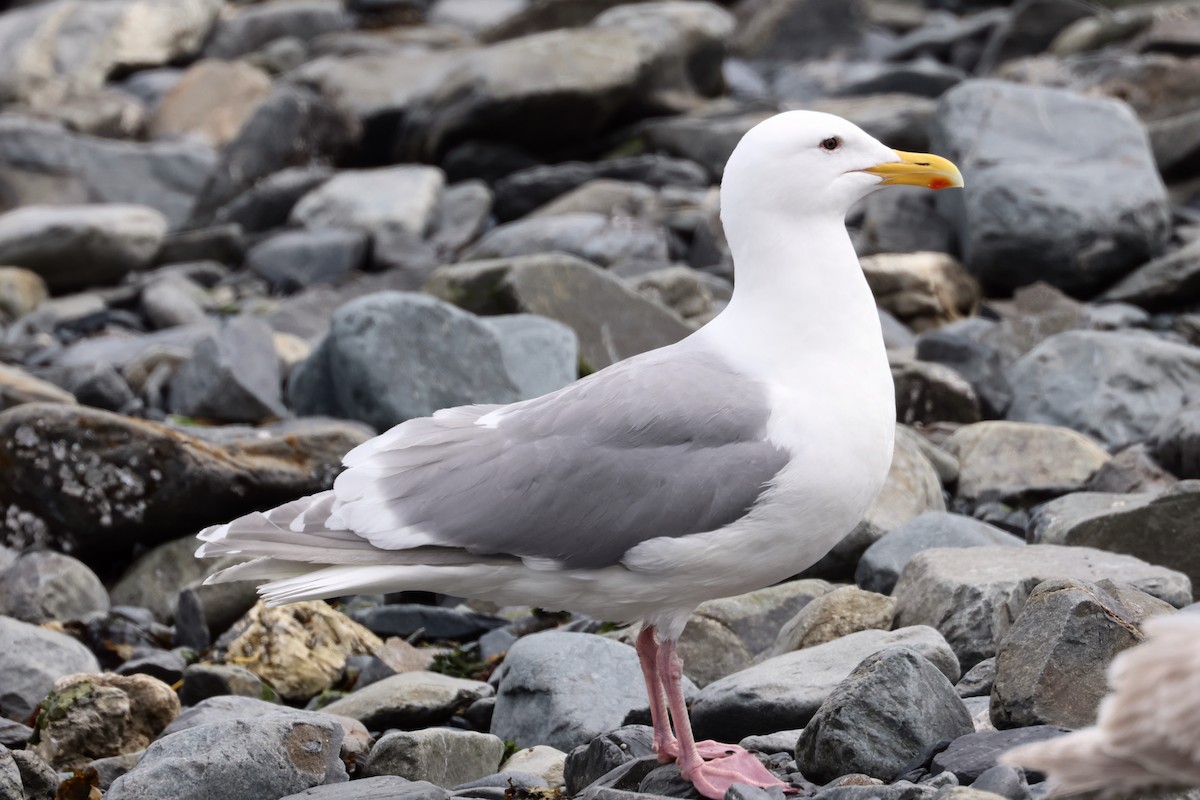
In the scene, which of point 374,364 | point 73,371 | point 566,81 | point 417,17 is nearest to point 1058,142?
point 566,81

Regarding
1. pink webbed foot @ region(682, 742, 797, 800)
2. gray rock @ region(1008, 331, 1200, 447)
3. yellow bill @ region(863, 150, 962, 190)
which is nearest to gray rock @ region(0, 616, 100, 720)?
pink webbed foot @ region(682, 742, 797, 800)

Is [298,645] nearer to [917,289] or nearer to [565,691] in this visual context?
[565,691]

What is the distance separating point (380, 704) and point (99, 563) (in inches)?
124

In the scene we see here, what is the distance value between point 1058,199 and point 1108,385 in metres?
3.07

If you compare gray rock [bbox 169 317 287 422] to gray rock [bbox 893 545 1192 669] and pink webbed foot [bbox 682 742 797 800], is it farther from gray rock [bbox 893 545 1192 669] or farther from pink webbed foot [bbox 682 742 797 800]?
A: pink webbed foot [bbox 682 742 797 800]

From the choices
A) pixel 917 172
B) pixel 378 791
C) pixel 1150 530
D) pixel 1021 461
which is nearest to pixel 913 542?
pixel 1150 530

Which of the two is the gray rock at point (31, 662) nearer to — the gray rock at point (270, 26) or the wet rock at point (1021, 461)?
the wet rock at point (1021, 461)

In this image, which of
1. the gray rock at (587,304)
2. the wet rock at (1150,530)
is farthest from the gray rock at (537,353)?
the wet rock at (1150,530)

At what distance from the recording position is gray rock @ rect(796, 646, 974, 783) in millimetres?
4445

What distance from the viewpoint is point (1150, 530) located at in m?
6.43

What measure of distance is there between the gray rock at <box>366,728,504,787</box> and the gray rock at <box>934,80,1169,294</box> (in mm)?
7677

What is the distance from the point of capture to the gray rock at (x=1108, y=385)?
8.97 meters

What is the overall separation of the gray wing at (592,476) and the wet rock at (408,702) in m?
1.28

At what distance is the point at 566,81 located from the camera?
15.9 metres
